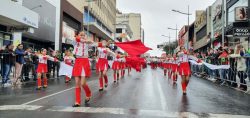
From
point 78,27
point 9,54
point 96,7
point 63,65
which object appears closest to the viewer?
point 9,54

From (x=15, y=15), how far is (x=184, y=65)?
13344 millimetres

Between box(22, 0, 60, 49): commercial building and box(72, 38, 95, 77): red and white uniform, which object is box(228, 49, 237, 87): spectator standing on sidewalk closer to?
box(72, 38, 95, 77): red and white uniform

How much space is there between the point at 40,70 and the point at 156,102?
6.29 meters

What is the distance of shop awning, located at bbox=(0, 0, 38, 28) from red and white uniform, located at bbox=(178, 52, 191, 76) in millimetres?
11986

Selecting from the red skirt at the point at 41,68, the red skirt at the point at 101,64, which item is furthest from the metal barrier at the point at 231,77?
the red skirt at the point at 41,68

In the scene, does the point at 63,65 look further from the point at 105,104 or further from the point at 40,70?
the point at 105,104

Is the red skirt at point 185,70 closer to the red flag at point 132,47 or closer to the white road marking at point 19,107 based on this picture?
the red flag at point 132,47

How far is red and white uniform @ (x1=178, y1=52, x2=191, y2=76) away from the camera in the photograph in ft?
40.7

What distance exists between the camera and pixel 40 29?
30812 millimetres

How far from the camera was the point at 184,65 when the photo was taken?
41.3 ft

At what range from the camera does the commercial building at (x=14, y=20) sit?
20453 mm

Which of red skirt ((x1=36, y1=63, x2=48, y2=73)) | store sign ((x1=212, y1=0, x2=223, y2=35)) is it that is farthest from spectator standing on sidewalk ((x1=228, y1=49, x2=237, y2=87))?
store sign ((x1=212, y1=0, x2=223, y2=35))

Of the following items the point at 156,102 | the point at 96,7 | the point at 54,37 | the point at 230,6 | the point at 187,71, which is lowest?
the point at 156,102

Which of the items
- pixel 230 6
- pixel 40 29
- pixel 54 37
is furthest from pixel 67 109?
pixel 230 6
